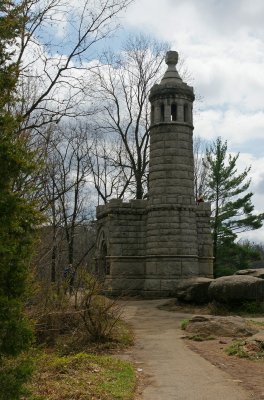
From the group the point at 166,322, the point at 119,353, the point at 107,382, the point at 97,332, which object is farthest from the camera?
the point at 166,322

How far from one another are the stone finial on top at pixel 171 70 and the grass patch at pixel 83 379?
17550 millimetres

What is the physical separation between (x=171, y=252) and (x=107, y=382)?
15.3 meters

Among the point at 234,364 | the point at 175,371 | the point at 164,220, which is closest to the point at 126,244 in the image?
the point at 164,220

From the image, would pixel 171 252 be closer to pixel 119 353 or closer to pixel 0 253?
pixel 119 353

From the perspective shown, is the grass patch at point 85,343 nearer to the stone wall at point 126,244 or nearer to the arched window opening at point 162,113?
the stone wall at point 126,244

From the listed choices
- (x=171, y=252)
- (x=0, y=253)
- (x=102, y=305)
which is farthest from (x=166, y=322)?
(x=0, y=253)

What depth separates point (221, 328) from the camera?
1207 cm

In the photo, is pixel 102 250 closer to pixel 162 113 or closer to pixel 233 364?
pixel 162 113

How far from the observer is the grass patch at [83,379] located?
21.6ft

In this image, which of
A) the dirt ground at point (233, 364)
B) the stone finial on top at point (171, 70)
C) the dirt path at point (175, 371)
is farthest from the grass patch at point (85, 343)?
the stone finial on top at point (171, 70)

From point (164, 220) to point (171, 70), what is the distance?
749 cm

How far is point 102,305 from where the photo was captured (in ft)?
35.4

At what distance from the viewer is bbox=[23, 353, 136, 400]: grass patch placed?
6590 millimetres

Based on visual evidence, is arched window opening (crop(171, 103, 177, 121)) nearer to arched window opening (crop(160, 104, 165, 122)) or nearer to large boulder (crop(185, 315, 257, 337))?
arched window opening (crop(160, 104, 165, 122))
